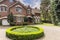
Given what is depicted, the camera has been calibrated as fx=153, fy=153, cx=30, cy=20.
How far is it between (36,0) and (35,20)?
15.2ft

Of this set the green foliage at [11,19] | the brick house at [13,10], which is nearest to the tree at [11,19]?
the green foliage at [11,19]

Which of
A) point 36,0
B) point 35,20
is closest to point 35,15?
point 35,20

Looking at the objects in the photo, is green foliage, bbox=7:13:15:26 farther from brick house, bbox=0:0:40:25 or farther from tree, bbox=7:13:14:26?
brick house, bbox=0:0:40:25

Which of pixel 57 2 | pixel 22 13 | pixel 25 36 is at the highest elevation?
pixel 57 2

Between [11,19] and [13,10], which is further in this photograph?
[13,10]

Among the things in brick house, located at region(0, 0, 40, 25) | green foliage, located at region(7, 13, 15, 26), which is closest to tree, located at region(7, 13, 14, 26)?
green foliage, located at region(7, 13, 15, 26)

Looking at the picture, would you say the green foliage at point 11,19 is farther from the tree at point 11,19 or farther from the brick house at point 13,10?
the brick house at point 13,10

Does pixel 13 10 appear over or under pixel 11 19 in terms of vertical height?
over

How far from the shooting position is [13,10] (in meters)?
33.4

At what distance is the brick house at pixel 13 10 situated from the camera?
3284 centimetres

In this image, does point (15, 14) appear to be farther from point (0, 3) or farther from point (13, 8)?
point (0, 3)

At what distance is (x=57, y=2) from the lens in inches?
1259

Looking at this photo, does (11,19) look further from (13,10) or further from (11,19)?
(13,10)

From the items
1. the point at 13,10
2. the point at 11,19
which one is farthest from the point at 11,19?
the point at 13,10
